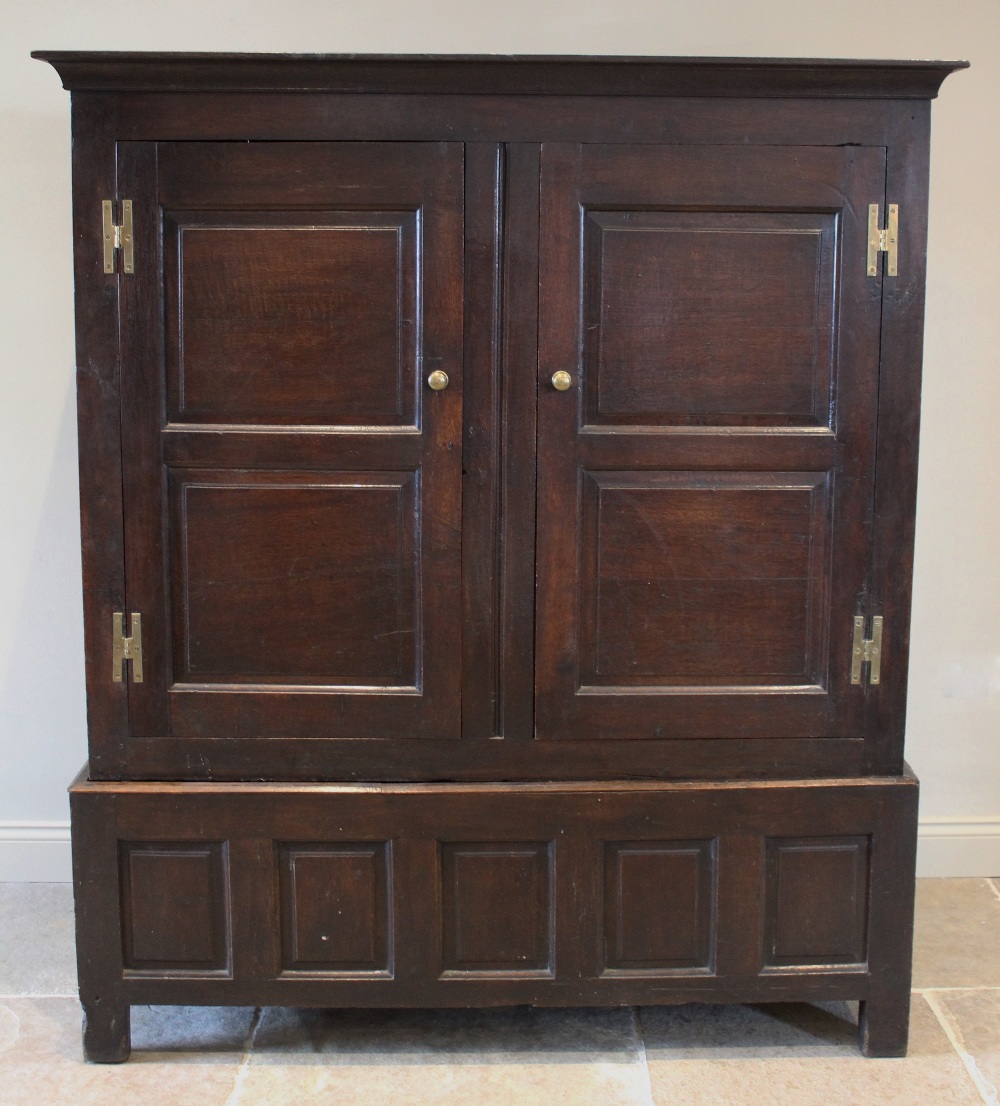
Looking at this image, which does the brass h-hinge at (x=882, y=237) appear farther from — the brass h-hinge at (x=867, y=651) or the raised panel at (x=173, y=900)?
the raised panel at (x=173, y=900)

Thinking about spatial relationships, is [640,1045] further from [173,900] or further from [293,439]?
[293,439]

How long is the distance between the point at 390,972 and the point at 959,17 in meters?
2.35

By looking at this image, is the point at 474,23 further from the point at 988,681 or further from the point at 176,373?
the point at 988,681

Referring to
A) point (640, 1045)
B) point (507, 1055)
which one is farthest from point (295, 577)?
point (640, 1045)

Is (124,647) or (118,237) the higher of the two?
(118,237)

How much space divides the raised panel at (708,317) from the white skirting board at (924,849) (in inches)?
54.5

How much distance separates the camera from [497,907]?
209 cm

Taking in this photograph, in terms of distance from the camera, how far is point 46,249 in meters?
2.65

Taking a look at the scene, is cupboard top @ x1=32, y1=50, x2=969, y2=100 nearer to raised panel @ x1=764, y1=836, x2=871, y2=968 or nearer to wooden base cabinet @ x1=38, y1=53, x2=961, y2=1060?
wooden base cabinet @ x1=38, y1=53, x2=961, y2=1060

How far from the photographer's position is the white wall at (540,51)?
102 inches

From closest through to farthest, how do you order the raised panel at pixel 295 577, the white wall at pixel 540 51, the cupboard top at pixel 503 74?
the cupboard top at pixel 503 74 → the raised panel at pixel 295 577 → the white wall at pixel 540 51

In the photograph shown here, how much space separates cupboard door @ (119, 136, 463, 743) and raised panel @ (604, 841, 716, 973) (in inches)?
15.6

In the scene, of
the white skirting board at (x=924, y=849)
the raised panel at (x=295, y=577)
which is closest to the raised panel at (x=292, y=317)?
the raised panel at (x=295, y=577)

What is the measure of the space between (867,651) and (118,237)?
1.45 m
